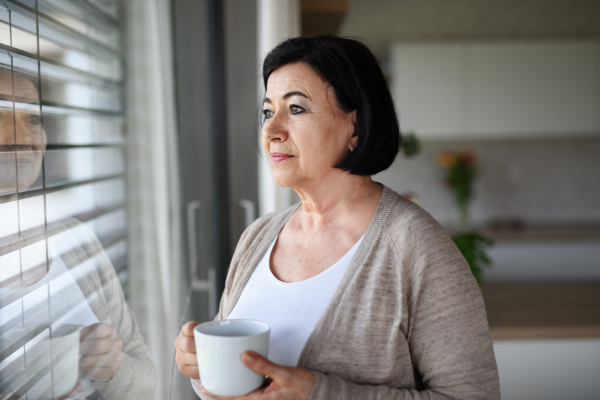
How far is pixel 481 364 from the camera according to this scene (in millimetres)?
710

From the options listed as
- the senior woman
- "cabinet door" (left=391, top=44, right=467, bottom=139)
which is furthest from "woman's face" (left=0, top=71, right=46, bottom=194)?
"cabinet door" (left=391, top=44, right=467, bottom=139)

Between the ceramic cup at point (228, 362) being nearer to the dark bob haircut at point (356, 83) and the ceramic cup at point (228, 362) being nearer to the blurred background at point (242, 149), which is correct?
the blurred background at point (242, 149)

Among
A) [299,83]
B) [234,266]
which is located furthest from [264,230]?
[299,83]

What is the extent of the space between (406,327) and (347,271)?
130 millimetres

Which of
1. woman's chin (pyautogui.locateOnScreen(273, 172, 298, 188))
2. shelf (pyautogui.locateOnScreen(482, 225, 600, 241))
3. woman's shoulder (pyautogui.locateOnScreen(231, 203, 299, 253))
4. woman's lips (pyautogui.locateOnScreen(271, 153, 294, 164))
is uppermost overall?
woman's lips (pyautogui.locateOnScreen(271, 153, 294, 164))

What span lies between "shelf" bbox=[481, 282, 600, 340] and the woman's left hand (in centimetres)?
126

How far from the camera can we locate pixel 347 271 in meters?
0.79

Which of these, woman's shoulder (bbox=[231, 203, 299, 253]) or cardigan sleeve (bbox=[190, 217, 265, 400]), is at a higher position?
woman's shoulder (bbox=[231, 203, 299, 253])

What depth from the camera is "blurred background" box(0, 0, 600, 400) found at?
560 millimetres

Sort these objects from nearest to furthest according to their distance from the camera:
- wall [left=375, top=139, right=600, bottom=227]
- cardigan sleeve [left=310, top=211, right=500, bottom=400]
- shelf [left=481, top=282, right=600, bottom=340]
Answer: cardigan sleeve [left=310, top=211, right=500, bottom=400]
shelf [left=481, top=282, right=600, bottom=340]
wall [left=375, top=139, right=600, bottom=227]

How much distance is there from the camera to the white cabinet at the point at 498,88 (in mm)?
3469

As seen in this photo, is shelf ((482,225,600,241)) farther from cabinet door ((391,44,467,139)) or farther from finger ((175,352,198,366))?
finger ((175,352,198,366))

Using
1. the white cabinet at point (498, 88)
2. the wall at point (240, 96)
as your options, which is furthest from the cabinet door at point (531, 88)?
the wall at point (240, 96)

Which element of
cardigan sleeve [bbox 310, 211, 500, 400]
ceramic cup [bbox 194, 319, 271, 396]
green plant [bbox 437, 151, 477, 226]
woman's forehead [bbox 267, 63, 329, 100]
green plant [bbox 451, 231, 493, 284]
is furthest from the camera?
green plant [bbox 437, 151, 477, 226]
